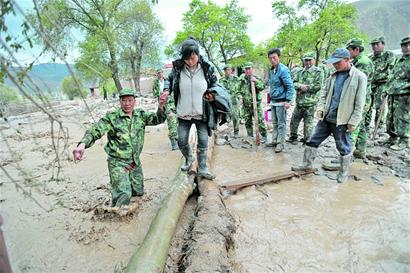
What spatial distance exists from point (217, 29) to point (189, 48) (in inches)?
1241

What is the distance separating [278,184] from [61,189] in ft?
11.7

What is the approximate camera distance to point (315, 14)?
28.8 m

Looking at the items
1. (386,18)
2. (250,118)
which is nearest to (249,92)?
(250,118)

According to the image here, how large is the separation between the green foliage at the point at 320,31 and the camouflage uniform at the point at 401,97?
22.2 metres

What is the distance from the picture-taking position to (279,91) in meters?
5.48

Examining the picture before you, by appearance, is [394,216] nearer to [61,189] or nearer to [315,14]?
[61,189]

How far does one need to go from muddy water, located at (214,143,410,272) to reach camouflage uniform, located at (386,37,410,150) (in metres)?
1.73

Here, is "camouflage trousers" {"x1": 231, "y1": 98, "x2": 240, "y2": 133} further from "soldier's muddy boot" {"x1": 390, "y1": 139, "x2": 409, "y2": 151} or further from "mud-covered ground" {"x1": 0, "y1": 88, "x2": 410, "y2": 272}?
"soldier's muddy boot" {"x1": 390, "y1": 139, "x2": 409, "y2": 151}

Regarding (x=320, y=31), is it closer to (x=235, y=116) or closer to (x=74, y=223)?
(x=235, y=116)

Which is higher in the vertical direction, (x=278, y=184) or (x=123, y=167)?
(x=123, y=167)

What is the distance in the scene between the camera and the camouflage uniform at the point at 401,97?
529 cm

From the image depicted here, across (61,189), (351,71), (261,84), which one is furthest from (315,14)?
(61,189)

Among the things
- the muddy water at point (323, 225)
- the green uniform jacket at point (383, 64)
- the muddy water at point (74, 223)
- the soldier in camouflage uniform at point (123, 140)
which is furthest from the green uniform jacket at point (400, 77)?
the soldier in camouflage uniform at point (123, 140)

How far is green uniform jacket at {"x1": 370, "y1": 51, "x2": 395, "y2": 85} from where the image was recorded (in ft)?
19.0
